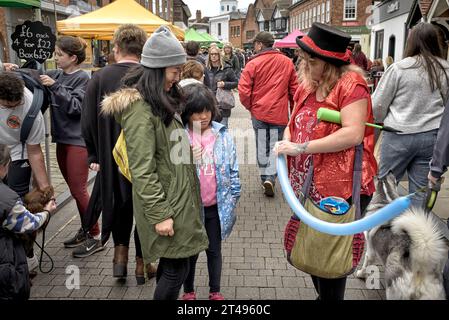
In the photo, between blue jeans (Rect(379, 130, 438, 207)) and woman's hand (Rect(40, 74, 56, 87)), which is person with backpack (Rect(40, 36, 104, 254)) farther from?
blue jeans (Rect(379, 130, 438, 207))

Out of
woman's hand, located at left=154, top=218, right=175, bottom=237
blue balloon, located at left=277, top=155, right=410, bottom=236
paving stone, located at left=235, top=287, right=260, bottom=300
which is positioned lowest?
paving stone, located at left=235, top=287, right=260, bottom=300

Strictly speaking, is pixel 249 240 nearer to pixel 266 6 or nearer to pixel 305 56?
pixel 305 56

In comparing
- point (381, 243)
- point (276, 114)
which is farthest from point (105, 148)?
point (276, 114)

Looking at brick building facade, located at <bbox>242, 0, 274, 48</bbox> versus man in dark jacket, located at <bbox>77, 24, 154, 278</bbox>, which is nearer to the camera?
man in dark jacket, located at <bbox>77, 24, 154, 278</bbox>

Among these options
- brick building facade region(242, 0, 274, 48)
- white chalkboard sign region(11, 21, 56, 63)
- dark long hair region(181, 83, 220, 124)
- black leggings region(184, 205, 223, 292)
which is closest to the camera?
dark long hair region(181, 83, 220, 124)

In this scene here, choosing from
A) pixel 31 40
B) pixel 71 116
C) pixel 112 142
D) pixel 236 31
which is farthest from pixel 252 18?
pixel 112 142

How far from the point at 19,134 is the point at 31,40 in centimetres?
198

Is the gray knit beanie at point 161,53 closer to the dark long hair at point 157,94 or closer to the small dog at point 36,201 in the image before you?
the dark long hair at point 157,94

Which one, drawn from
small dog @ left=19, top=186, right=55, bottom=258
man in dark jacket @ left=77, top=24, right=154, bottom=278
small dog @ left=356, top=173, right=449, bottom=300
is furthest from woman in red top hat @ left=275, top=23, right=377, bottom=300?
small dog @ left=19, top=186, right=55, bottom=258

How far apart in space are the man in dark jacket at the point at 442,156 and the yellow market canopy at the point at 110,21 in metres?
7.09

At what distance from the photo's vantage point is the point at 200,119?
120 inches

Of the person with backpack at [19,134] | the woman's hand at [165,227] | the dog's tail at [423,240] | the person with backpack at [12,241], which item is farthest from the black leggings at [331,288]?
the person with backpack at [19,134]

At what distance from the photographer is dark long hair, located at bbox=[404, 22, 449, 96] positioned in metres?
3.53

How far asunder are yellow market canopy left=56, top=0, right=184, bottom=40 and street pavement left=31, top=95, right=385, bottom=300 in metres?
5.04
